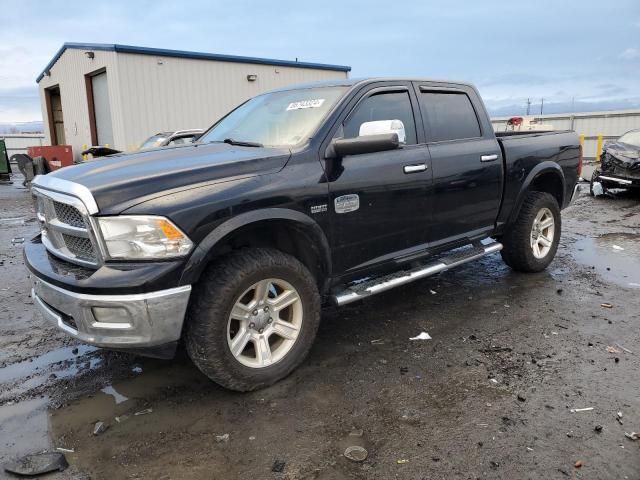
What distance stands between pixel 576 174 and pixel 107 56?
1553 centimetres

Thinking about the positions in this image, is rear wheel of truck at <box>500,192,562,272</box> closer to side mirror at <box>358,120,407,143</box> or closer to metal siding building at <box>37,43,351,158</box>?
side mirror at <box>358,120,407,143</box>

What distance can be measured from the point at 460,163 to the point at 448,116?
495 millimetres

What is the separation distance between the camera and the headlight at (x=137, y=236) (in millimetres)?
2777

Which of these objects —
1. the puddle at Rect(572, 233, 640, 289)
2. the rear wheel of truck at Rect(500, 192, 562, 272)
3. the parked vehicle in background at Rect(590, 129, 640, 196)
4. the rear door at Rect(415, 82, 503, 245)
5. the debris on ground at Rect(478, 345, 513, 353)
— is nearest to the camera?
the debris on ground at Rect(478, 345, 513, 353)

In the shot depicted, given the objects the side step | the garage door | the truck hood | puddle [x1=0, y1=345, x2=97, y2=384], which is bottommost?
puddle [x1=0, y1=345, x2=97, y2=384]

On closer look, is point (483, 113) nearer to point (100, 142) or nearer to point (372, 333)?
point (372, 333)

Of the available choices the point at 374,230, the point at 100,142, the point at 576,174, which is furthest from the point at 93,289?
the point at 100,142

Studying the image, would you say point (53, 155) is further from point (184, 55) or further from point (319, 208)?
point (319, 208)

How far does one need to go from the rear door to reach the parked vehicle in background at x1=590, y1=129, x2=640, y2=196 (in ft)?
27.3

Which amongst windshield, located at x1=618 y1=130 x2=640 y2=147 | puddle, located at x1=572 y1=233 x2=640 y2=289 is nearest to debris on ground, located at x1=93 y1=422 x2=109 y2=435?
puddle, located at x1=572 y1=233 x2=640 y2=289

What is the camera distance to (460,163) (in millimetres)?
4477

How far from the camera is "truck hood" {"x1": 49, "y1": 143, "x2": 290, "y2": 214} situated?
9.24 feet

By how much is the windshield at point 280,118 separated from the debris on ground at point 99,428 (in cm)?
215

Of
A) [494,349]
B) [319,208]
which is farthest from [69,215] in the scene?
[494,349]
